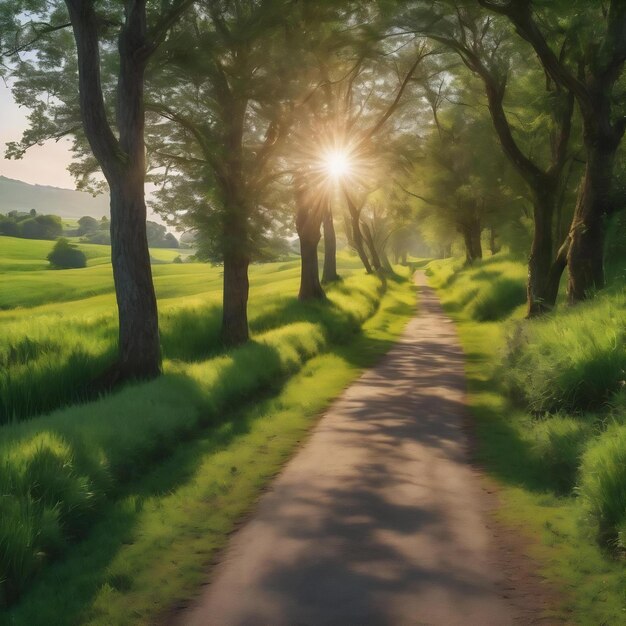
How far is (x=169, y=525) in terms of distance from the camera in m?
6.48

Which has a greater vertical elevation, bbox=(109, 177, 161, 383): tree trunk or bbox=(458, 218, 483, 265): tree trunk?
bbox=(458, 218, 483, 265): tree trunk

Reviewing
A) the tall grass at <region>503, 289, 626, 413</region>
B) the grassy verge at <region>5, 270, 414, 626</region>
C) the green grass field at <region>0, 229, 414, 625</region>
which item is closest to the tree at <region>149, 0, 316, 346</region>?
the green grass field at <region>0, 229, 414, 625</region>

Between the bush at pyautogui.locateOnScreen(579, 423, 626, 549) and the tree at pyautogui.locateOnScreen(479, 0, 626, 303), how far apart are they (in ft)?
26.7

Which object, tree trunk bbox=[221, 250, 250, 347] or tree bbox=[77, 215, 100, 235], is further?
tree bbox=[77, 215, 100, 235]

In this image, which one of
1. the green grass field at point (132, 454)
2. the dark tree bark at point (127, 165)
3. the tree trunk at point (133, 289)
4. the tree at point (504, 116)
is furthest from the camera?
the tree at point (504, 116)

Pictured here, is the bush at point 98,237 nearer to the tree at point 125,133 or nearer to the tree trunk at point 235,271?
the tree trunk at point 235,271

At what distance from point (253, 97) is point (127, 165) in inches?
200

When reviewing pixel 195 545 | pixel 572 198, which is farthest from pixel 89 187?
pixel 572 198

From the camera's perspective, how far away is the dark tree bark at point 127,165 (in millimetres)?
11234

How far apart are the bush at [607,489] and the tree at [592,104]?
26.7ft

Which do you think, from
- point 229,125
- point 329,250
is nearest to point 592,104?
point 229,125

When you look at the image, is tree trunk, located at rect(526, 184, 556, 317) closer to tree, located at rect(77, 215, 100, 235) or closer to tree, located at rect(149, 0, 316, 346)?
tree, located at rect(149, 0, 316, 346)

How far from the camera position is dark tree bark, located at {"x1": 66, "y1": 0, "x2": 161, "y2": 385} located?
11234 mm

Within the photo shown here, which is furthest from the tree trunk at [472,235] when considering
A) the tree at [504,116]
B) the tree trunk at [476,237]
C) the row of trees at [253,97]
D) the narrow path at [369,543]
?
the narrow path at [369,543]
